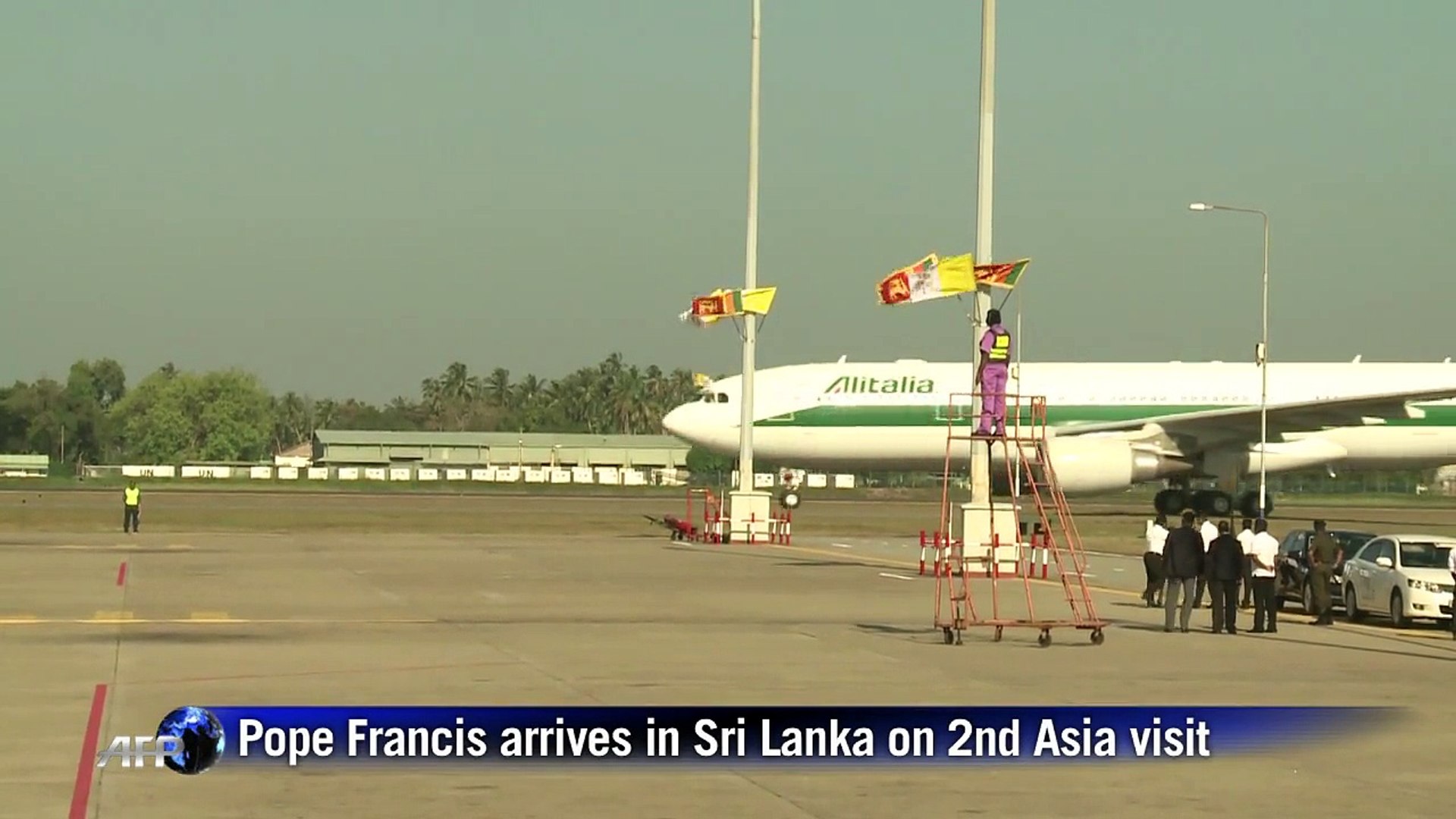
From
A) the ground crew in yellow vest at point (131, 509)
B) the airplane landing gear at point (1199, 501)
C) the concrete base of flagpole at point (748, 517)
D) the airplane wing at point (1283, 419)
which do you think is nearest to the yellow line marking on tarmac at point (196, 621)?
the concrete base of flagpole at point (748, 517)

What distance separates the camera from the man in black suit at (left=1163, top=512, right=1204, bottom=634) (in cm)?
2231

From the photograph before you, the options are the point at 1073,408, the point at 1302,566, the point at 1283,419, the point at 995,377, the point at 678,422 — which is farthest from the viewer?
the point at 678,422

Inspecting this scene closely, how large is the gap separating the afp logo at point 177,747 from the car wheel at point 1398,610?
17155 mm

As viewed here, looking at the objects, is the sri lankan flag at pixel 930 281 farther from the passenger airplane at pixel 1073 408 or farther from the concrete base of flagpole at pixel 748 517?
the passenger airplane at pixel 1073 408

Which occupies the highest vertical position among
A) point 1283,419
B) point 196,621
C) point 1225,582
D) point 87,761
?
point 1283,419

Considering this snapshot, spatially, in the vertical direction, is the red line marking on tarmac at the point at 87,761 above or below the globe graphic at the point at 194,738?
below

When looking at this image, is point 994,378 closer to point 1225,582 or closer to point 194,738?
point 1225,582

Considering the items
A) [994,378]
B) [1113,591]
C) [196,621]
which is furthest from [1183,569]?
[196,621]

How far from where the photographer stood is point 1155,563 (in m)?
26.1

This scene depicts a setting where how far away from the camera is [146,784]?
10750mm

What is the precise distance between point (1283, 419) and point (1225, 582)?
32.3 metres

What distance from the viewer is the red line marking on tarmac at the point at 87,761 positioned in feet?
33.0

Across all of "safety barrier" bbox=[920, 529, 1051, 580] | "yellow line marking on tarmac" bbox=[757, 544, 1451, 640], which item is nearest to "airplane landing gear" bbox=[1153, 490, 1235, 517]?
"yellow line marking on tarmac" bbox=[757, 544, 1451, 640]

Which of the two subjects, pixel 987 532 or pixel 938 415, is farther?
pixel 938 415
